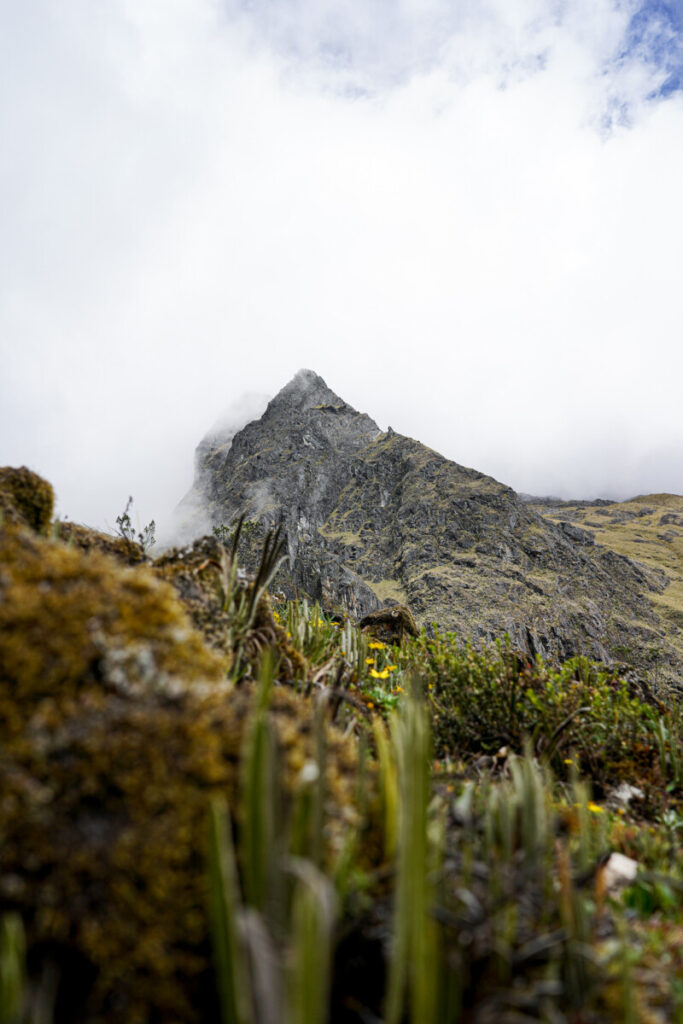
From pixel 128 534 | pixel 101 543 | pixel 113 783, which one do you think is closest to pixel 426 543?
pixel 128 534

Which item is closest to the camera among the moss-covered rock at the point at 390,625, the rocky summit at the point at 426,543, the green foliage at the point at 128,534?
the green foliage at the point at 128,534

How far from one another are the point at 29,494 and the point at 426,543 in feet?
260

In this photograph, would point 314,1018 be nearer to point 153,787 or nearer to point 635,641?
point 153,787

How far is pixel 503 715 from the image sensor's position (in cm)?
418

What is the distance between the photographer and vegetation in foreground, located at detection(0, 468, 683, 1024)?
0.95 metres

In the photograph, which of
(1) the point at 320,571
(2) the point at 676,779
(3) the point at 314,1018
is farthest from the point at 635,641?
(3) the point at 314,1018

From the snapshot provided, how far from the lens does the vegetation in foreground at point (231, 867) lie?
3.12ft

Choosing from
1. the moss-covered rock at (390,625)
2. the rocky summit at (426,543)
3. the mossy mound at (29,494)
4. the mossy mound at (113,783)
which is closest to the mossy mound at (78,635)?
the mossy mound at (113,783)

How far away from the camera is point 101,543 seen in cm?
333

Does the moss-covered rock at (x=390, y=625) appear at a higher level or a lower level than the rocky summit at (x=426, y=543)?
lower

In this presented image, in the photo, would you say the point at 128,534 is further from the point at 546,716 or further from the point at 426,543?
the point at 426,543

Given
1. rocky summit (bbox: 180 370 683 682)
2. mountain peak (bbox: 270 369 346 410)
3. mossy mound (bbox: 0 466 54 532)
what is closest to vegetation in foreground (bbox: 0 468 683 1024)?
mossy mound (bbox: 0 466 54 532)

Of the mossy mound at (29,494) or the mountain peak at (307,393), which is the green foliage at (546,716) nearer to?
the mossy mound at (29,494)

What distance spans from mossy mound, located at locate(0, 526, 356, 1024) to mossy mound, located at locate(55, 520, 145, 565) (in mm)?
1649
